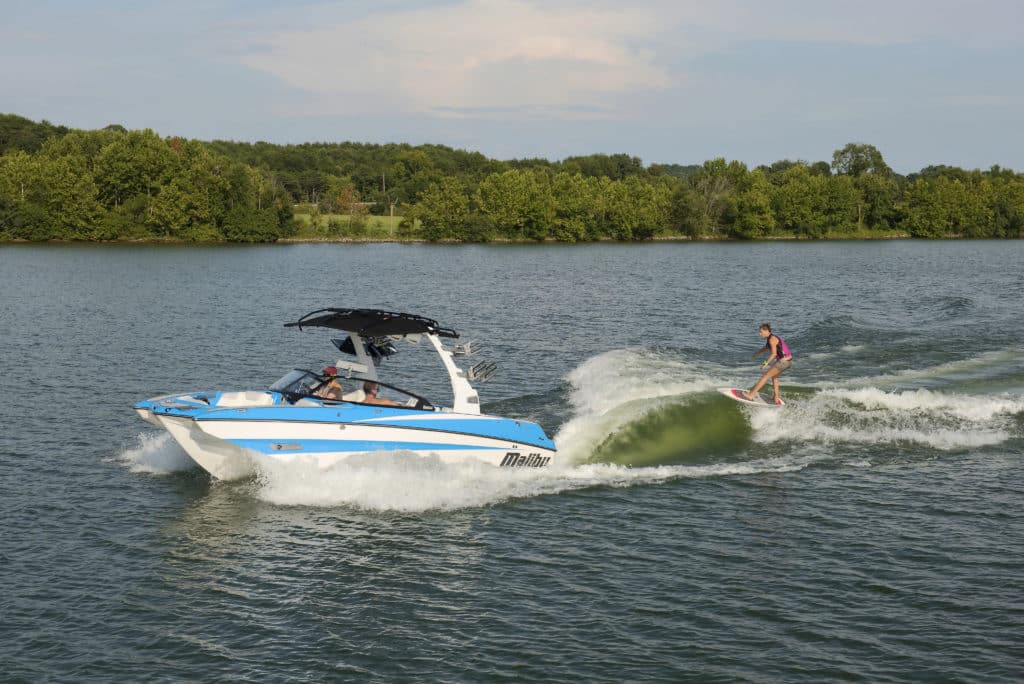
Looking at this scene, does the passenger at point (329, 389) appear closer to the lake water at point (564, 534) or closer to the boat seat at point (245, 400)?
the boat seat at point (245, 400)

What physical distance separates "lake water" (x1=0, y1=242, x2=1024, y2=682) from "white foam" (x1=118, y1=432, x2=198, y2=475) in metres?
0.11

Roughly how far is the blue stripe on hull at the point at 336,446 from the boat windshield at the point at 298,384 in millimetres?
1217

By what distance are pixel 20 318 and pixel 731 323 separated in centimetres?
3612

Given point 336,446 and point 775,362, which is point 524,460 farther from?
point 775,362

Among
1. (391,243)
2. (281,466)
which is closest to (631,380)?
(281,466)

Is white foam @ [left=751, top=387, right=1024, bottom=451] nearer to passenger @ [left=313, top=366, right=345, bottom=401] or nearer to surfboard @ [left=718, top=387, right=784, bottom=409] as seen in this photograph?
surfboard @ [left=718, top=387, right=784, bottom=409]

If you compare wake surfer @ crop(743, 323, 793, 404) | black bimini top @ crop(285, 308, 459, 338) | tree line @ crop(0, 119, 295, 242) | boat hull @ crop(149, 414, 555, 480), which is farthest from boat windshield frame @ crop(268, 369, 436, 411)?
tree line @ crop(0, 119, 295, 242)

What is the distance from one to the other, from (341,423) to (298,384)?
153cm

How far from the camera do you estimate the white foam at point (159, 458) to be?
A: 2291cm

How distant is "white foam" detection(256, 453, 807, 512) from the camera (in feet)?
67.1

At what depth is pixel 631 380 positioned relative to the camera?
106 feet

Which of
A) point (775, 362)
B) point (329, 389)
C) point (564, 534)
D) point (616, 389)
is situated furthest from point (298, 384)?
point (775, 362)

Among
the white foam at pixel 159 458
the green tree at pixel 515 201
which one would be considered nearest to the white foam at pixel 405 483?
the white foam at pixel 159 458

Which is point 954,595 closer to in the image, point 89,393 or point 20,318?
point 89,393
